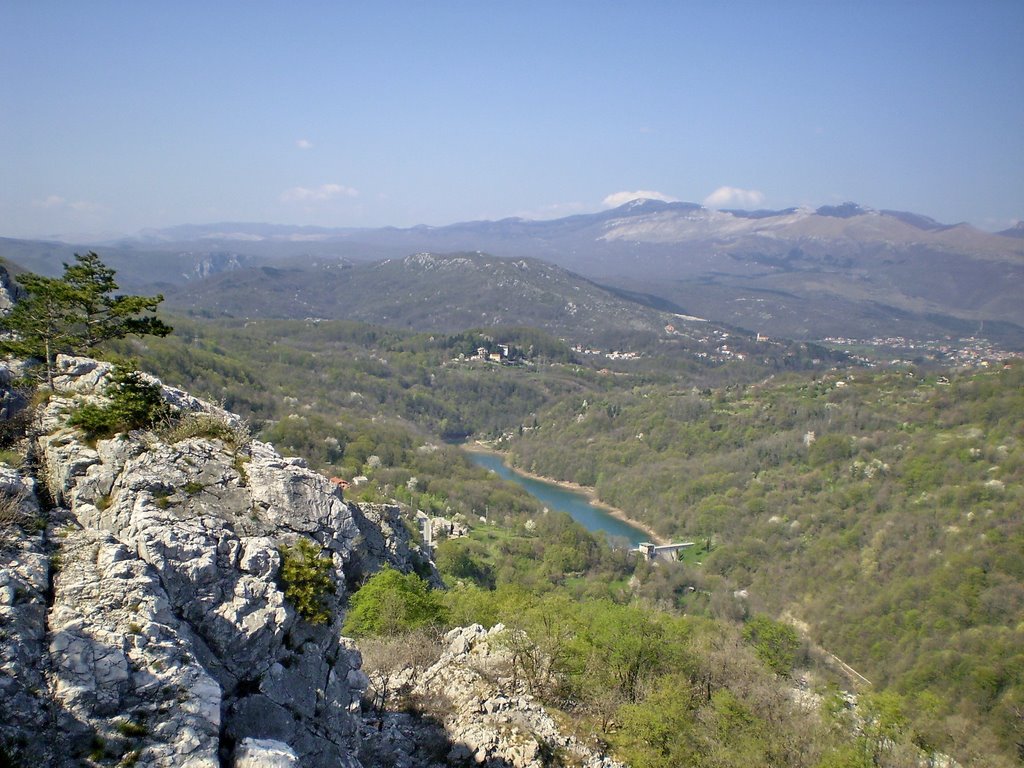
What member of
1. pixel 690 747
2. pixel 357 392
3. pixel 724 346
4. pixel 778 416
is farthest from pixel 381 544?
pixel 724 346

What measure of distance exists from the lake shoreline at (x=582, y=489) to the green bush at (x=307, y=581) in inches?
2398

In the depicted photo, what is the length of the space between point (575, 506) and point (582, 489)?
7059 millimetres

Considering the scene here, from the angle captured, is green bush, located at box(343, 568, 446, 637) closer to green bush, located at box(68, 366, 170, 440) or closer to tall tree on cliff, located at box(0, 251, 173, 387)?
tall tree on cliff, located at box(0, 251, 173, 387)

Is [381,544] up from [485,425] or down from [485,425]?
up

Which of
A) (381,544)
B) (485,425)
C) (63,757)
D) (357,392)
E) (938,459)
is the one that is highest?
(63,757)

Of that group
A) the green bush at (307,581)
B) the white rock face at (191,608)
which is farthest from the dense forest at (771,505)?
the green bush at (307,581)

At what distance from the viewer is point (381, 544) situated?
81.6ft

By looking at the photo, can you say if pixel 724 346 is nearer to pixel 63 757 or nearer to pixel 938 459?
pixel 938 459

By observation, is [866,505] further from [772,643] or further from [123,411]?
[123,411]

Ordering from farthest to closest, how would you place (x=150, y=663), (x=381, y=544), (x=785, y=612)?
(x=785, y=612) → (x=381, y=544) → (x=150, y=663)

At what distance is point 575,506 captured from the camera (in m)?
78.8

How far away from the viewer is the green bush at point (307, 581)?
9.02 m

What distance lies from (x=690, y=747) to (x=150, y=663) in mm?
11923

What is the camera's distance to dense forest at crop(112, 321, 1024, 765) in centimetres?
2967
